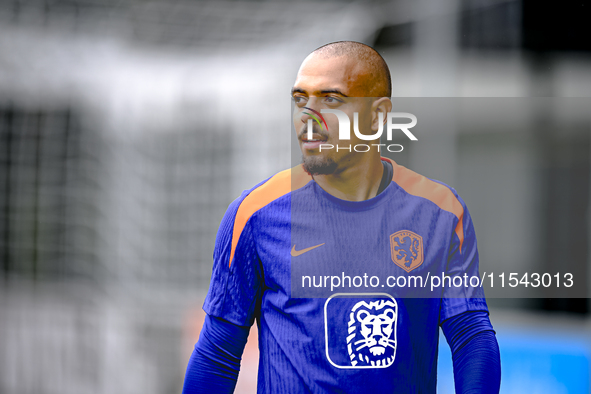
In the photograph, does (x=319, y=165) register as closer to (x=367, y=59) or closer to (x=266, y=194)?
(x=266, y=194)

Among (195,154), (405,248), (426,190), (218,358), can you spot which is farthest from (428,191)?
(195,154)

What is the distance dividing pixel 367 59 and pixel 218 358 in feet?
2.46

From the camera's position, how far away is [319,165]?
1042 millimetres

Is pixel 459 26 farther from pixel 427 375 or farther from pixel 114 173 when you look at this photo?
pixel 114 173

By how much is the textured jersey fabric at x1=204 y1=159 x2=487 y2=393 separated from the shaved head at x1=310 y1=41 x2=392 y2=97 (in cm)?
19

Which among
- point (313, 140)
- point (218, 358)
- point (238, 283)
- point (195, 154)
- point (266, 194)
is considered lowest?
point (218, 358)

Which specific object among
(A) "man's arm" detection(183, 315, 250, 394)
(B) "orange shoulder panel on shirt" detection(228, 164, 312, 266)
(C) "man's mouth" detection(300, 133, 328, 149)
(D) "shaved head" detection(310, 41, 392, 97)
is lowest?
(A) "man's arm" detection(183, 315, 250, 394)

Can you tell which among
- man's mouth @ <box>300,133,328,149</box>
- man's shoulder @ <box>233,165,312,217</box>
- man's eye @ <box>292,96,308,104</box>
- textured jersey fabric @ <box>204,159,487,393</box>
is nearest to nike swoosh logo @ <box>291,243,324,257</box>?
textured jersey fabric @ <box>204,159,487,393</box>

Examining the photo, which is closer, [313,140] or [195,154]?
[313,140]

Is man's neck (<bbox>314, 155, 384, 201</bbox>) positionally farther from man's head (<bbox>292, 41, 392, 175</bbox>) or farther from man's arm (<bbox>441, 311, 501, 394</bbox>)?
man's arm (<bbox>441, 311, 501, 394</bbox>)

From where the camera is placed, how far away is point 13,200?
249 cm

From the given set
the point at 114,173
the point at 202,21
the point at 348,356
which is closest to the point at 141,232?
the point at 114,173

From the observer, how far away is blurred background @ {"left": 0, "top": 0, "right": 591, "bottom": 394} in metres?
1.25

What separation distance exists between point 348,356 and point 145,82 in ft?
5.32
